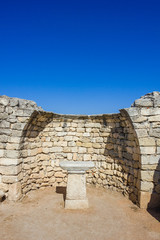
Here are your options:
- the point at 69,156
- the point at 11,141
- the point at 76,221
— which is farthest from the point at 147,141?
the point at 11,141

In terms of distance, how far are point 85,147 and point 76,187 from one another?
2.18m

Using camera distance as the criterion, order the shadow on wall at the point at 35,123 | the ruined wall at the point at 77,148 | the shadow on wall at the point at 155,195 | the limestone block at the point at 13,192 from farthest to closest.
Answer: the ruined wall at the point at 77,148 → the shadow on wall at the point at 35,123 → the limestone block at the point at 13,192 → the shadow on wall at the point at 155,195

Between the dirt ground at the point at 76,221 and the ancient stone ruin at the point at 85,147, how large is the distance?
Result: 43 centimetres

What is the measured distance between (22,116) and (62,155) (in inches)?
95.3

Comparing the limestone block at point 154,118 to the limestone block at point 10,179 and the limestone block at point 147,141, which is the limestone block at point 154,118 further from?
the limestone block at point 10,179

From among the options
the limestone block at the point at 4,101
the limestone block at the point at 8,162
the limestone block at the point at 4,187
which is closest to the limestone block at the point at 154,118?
the limestone block at the point at 8,162

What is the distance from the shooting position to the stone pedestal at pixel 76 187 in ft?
16.0

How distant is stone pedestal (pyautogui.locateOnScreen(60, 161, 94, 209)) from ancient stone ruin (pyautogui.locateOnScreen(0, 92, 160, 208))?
1.51m

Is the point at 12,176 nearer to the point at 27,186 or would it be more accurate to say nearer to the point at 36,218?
the point at 27,186

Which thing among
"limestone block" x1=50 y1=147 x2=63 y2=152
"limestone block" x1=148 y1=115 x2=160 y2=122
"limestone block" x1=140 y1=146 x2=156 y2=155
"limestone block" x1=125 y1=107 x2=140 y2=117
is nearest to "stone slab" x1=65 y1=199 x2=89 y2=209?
"limestone block" x1=140 y1=146 x2=156 y2=155

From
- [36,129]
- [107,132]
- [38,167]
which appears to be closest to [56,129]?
[36,129]

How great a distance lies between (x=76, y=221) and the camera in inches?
166

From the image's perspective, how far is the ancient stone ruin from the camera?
15.8 ft

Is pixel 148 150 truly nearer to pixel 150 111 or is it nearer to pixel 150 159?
pixel 150 159
